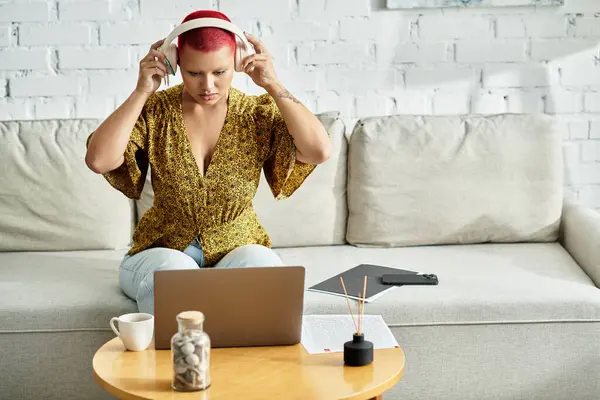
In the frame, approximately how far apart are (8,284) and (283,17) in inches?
53.2

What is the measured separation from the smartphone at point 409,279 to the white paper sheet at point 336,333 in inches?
17.2

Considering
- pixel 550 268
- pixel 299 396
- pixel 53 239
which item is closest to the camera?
pixel 299 396

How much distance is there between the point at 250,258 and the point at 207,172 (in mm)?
283

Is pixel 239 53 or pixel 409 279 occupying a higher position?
pixel 239 53

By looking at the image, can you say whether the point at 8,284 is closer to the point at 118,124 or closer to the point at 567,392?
the point at 118,124

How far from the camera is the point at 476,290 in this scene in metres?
2.23

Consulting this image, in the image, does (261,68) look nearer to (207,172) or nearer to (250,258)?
(207,172)

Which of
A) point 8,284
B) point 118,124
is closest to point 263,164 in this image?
point 118,124

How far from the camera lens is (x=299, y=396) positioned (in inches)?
55.5

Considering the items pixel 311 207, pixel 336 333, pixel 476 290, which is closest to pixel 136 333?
pixel 336 333

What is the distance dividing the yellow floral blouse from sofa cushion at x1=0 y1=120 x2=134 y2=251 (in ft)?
1.68

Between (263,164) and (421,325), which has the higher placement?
(263,164)

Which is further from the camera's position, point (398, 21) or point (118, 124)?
point (398, 21)

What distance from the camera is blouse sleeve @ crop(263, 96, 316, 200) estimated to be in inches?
85.9
